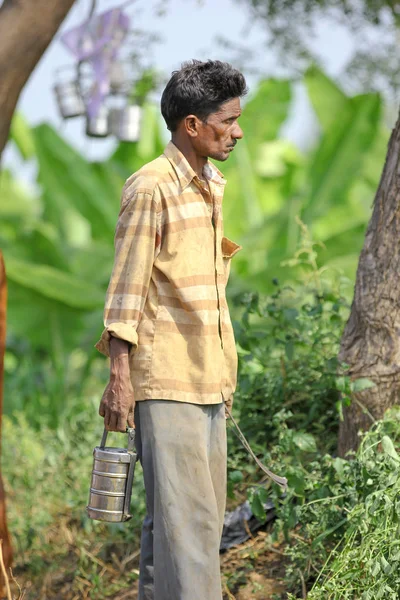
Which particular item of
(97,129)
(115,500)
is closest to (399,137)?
(115,500)

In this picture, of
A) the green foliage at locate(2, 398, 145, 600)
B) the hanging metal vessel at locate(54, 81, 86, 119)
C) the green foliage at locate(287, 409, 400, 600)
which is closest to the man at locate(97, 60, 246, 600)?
the green foliage at locate(287, 409, 400, 600)

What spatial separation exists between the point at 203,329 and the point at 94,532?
2.33m

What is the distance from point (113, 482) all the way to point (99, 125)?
5.67m

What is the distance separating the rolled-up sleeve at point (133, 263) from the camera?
10.3 ft

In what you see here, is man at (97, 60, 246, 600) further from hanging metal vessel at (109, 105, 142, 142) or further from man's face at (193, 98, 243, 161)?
hanging metal vessel at (109, 105, 142, 142)

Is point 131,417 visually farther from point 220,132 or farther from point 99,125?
point 99,125

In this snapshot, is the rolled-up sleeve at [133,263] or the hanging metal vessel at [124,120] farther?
the hanging metal vessel at [124,120]

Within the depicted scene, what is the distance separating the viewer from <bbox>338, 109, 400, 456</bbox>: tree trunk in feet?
13.3

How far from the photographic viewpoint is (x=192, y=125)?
127 inches

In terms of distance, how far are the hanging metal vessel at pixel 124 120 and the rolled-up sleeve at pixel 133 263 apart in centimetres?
549

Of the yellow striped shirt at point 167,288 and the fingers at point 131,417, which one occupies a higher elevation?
the yellow striped shirt at point 167,288

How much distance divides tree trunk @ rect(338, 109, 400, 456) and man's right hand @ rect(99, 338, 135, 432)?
1.28m

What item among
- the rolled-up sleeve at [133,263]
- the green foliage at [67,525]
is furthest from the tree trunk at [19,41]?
the rolled-up sleeve at [133,263]

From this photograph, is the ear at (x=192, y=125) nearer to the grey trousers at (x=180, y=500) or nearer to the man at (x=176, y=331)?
the man at (x=176, y=331)
